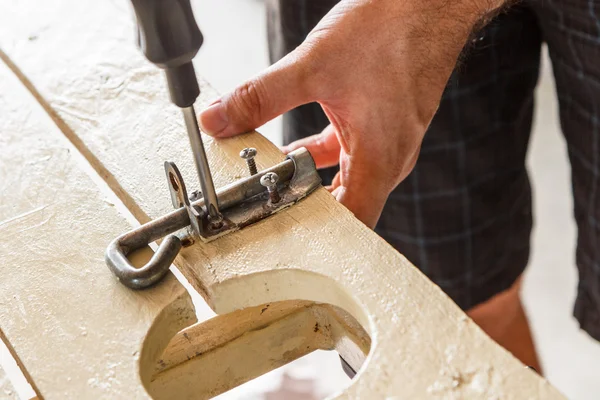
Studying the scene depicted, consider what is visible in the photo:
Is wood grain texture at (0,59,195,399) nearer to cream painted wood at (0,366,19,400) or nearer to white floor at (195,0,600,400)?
cream painted wood at (0,366,19,400)

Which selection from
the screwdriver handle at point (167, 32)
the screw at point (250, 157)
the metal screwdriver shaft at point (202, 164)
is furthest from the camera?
the screw at point (250, 157)

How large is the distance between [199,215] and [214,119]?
18cm

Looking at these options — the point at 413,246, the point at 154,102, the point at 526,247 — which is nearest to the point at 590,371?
the point at 526,247

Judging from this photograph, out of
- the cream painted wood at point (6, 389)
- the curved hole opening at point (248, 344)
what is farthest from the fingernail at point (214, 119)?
the cream painted wood at point (6, 389)

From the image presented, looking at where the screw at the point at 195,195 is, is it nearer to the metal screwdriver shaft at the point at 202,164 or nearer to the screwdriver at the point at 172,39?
the metal screwdriver shaft at the point at 202,164

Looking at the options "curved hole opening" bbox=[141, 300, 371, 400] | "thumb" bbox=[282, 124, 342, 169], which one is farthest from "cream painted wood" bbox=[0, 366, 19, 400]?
"thumb" bbox=[282, 124, 342, 169]

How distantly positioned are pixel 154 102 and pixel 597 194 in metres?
0.68

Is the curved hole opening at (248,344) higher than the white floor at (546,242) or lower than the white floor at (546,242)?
higher

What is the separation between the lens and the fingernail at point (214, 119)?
0.86 metres

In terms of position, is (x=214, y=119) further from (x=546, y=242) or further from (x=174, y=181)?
(x=546, y=242)

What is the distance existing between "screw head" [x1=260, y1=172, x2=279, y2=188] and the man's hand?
0.13m

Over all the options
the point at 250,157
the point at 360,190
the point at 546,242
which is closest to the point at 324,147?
the point at 360,190

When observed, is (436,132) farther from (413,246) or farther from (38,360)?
(38,360)

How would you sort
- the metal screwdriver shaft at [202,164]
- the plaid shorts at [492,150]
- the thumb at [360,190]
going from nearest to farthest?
1. the metal screwdriver shaft at [202,164]
2. the thumb at [360,190]
3. the plaid shorts at [492,150]
